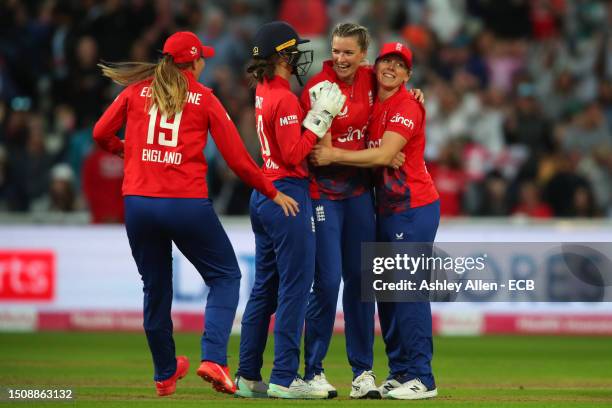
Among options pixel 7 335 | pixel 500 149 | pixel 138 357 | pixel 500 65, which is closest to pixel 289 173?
pixel 138 357

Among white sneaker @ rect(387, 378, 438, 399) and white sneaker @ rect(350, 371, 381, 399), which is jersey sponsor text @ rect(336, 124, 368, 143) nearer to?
white sneaker @ rect(350, 371, 381, 399)

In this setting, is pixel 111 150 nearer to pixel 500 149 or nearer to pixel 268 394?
pixel 268 394

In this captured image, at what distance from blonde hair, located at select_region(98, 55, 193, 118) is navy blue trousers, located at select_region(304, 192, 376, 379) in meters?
1.32

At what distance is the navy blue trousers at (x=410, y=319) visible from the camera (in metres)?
9.49

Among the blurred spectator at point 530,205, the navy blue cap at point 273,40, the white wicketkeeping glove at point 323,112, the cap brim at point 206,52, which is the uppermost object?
the navy blue cap at point 273,40

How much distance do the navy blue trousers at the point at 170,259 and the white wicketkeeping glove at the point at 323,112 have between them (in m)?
0.98

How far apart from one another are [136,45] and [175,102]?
11.4 metres

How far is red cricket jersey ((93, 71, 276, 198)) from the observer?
9.12 m

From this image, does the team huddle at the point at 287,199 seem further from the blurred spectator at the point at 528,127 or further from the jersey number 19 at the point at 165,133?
the blurred spectator at the point at 528,127

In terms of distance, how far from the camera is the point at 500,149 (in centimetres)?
1991

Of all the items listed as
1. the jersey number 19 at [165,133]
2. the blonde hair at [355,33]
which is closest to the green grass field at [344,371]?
the jersey number 19 at [165,133]

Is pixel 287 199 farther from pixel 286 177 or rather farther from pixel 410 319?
pixel 410 319

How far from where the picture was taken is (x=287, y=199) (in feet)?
30.0

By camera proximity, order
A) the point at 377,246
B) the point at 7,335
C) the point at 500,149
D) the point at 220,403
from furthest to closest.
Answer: the point at 500,149 < the point at 7,335 < the point at 377,246 < the point at 220,403
